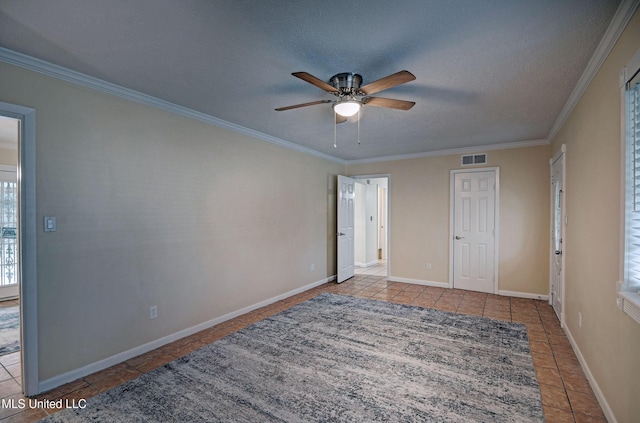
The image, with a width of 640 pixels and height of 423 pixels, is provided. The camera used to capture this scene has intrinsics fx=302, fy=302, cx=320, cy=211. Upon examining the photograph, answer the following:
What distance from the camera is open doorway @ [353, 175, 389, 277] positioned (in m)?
7.39

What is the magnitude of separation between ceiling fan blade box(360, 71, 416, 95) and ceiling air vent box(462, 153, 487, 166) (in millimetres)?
3492

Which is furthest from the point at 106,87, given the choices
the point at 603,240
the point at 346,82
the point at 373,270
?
the point at 373,270

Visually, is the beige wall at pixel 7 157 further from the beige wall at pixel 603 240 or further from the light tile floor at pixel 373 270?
the beige wall at pixel 603 240

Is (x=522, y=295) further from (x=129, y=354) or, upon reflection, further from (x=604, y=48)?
(x=129, y=354)

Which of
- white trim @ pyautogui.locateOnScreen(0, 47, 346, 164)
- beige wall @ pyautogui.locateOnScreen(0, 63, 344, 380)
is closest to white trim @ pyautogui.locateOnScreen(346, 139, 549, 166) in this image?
beige wall @ pyautogui.locateOnScreen(0, 63, 344, 380)

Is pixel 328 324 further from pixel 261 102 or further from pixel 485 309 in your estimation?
pixel 261 102

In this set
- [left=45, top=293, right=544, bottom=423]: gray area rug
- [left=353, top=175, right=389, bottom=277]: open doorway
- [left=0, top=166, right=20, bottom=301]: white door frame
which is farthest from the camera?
[left=353, top=175, right=389, bottom=277]: open doorway

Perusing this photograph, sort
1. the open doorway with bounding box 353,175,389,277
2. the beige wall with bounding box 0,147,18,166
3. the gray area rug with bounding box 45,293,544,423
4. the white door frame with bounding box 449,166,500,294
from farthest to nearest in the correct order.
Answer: the open doorway with bounding box 353,175,389,277 → the white door frame with bounding box 449,166,500,294 → the beige wall with bounding box 0,147,18,166 → the gray area rug with bounding box 45,293,544,423

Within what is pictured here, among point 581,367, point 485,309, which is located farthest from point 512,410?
point 485,309

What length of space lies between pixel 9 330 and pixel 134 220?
228cm

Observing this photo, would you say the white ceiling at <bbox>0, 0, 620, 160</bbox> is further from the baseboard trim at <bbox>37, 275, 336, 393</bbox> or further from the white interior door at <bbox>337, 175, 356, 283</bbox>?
the white interior door at <bbox>337, 175, 356, 283</bbox>

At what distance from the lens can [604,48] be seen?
1.96 meters

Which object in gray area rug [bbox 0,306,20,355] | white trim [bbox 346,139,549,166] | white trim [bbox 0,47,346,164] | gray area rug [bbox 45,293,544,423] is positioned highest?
white trim [bbox 0,47,346,164]

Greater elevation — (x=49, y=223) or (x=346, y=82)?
(x=346, y=82)
